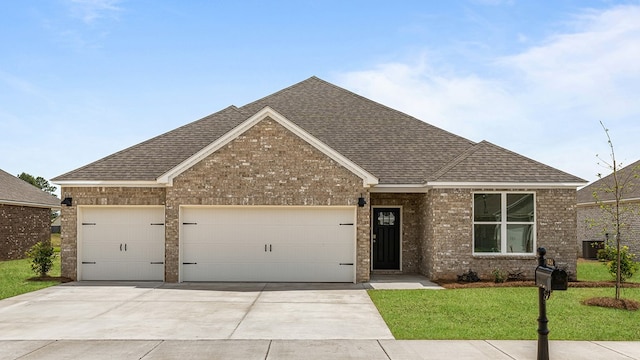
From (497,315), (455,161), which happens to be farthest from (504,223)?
(497,315)

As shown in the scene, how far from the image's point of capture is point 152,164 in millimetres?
18062

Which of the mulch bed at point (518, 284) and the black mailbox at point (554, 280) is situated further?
the mulch bed at point (518, 284)

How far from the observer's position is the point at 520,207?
17016mm

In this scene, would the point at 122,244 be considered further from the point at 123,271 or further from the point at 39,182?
the point at 39,182

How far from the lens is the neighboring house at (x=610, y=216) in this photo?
25.8 m

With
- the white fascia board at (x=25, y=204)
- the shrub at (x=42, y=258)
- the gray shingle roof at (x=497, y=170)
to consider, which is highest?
the gray shingle roof at (x=497, y=170)

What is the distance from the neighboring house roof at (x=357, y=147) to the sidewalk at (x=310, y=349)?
324 inches

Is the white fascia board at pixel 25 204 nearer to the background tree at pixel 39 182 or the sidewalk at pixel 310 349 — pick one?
the sidewalk at pixel 310 349

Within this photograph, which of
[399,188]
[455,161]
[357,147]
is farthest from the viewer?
[357,147]

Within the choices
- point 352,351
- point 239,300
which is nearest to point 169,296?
point 239,300

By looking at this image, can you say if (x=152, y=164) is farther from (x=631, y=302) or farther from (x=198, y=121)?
(x=631, y=302)

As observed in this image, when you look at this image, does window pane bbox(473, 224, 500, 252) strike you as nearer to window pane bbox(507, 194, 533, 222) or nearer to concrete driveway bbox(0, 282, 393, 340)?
window pane bbox(507, 194, 533, 222)

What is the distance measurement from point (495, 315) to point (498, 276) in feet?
16.6

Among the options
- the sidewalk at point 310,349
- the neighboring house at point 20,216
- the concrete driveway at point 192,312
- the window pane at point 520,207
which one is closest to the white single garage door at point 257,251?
the concrete driveway at point 192,312
